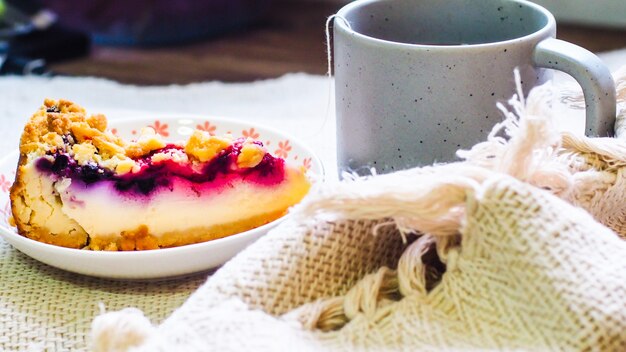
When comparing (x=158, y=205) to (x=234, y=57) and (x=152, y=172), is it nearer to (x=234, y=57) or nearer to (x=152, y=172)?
(x=152, y=172)

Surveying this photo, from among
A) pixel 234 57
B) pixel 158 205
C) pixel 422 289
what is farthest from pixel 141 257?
pixel 234 57

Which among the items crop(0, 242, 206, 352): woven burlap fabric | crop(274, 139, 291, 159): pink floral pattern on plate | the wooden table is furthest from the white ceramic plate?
the wooden table

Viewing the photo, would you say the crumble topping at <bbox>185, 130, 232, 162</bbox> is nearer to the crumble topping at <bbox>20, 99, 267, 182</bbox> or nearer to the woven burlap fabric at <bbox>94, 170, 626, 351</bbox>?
the crumble topping at <bbox>20, 99, 267, 182</bbox>

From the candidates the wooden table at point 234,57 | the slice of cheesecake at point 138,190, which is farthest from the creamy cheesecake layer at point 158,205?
the wooden table at point 234,57

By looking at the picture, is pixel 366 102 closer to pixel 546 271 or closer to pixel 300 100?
pixel 546 271

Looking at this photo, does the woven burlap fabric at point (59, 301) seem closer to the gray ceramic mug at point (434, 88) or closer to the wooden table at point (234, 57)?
the gray ceramic mug at point (434, 88)
